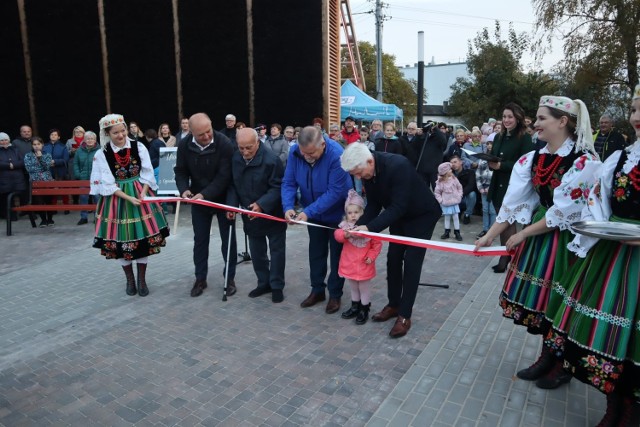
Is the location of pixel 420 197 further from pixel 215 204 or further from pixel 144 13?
pixel 144 13

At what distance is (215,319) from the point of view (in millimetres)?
4785

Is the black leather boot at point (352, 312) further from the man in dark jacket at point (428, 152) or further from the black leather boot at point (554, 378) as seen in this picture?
the man in dark jacket at point (428, 152)

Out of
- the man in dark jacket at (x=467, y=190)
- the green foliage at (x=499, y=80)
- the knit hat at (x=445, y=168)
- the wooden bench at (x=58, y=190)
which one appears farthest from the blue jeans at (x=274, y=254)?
the green foliage at (x=499, y=80)

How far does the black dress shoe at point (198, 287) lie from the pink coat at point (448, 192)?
4.15m

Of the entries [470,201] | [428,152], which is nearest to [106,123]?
[428,152]

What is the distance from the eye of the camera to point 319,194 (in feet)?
15.8

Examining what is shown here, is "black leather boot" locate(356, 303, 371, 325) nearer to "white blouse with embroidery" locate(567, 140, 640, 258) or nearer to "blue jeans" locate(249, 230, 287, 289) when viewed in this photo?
"blue jeans" locate(249, 230, 287, 289)

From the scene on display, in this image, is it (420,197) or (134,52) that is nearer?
(420,197)

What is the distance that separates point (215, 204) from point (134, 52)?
→ 9.08m

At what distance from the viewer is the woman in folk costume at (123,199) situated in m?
5.26

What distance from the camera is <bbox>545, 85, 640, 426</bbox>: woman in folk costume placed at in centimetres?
253

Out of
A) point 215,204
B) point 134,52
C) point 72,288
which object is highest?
point 134,52

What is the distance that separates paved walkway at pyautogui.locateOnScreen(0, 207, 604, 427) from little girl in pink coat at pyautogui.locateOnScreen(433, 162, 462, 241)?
6.61 ft

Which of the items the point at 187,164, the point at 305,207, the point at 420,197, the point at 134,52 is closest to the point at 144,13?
the point at 134,52
